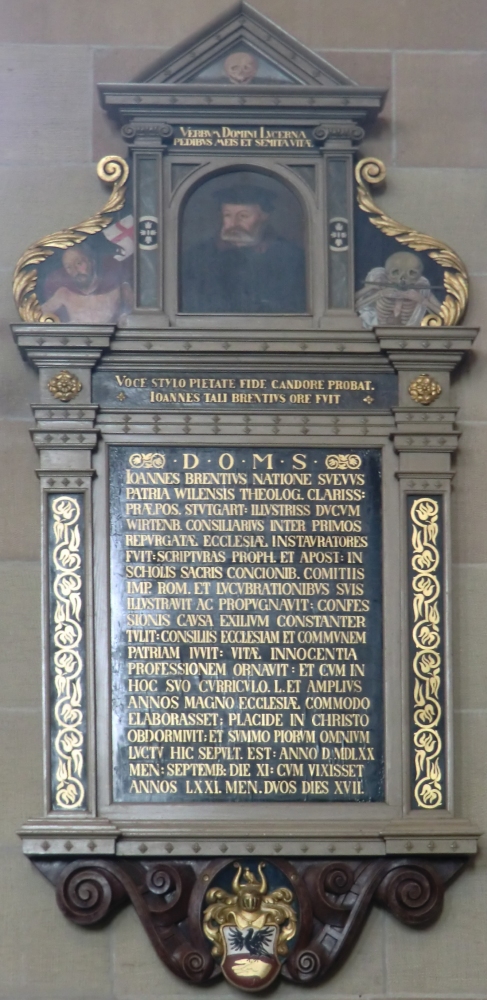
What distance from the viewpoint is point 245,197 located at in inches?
262

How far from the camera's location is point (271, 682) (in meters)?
6.31

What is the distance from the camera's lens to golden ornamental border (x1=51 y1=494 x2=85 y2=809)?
618cm

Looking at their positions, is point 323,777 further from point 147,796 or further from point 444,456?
point 444,456

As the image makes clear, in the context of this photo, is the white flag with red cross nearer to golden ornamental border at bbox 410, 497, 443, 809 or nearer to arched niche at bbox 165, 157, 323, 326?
arched niche at bbox 165, 157, 323, 326

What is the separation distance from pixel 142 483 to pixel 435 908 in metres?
2.23

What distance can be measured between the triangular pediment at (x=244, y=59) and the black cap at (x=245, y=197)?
0.47 m

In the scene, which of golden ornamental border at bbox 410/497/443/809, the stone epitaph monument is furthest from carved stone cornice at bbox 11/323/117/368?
golden ornamental border at bbox 410/497/443/809

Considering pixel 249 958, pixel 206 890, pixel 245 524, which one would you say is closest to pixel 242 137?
pixel 245 524

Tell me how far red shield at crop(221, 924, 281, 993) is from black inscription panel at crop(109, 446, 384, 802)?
563 mm

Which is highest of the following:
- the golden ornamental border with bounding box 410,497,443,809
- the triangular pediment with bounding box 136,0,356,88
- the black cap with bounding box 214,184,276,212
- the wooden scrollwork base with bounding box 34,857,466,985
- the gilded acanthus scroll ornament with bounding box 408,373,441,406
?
the triangular pediment with bounding box 136,0,356,88

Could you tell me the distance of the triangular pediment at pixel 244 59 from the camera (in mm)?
6637

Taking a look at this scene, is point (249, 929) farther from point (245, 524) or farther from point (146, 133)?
point (146, 133)

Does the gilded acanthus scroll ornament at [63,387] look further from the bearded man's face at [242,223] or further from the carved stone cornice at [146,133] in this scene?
the carved stone cornice at [146,133]

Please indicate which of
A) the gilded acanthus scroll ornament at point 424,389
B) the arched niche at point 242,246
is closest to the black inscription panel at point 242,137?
the arched niche at point 242,246
